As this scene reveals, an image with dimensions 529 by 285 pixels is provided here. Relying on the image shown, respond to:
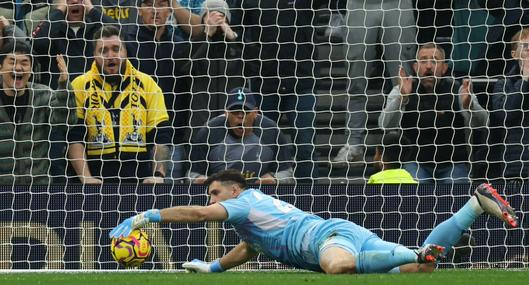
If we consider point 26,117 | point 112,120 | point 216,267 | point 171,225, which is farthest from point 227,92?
point 216,267

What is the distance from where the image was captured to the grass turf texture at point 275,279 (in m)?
9.67

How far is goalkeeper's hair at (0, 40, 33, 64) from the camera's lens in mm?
13383

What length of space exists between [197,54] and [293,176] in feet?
5.50

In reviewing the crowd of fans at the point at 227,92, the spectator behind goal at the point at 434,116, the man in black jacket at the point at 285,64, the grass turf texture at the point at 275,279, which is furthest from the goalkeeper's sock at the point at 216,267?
the spectator behind goal at the point at 434,116

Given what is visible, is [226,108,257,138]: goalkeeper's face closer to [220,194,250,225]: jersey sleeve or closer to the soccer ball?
[220,194,250,225]: jersey sleeve

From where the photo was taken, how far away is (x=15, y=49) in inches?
528

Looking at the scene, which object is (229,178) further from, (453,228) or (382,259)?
(453,228)

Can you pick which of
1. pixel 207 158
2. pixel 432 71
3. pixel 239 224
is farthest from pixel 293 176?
pixel 239 224

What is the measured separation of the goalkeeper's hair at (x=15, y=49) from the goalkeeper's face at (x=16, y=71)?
0.05 metres

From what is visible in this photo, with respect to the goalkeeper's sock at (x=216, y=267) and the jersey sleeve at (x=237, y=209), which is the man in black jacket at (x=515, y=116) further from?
the jersey sleeve at (x=237, y=209)

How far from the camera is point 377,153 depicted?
45.4 ft

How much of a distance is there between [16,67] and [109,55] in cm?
96

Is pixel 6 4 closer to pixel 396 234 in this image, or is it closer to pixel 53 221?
pixel 53 221

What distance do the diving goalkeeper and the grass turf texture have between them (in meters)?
0.19
